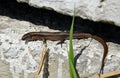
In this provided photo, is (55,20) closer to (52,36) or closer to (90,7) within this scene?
(52,36)

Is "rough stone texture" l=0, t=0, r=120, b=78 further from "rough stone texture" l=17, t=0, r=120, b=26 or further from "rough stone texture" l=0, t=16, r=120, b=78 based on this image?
"rough stone texture" l=17, t=0, r=120, b=26

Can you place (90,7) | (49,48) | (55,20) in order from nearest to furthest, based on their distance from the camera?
(90,7) → (49,48) → (55,20)

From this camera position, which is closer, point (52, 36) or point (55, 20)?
point (52, 36)

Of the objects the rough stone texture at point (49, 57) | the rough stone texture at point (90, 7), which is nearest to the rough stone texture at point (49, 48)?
the rough stone texture at point (49, 57)

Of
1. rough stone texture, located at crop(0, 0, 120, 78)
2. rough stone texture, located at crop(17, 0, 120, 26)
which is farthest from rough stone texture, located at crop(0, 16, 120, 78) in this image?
rough stone texture, located at crop(17, 0, 120, 26)

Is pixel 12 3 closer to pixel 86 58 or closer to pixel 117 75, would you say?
pixel 86 58

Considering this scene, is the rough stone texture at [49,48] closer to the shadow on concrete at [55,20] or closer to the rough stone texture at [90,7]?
the shadow on concrete at [55,20]

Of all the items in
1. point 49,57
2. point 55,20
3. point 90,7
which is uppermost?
point 90,7

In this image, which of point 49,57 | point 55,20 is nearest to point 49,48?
point 49,57

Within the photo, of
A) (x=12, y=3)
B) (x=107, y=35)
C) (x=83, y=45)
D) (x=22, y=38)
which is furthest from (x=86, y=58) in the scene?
(x=12, y=3)
